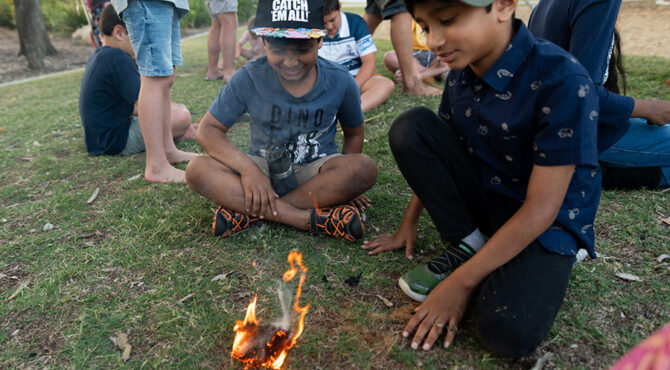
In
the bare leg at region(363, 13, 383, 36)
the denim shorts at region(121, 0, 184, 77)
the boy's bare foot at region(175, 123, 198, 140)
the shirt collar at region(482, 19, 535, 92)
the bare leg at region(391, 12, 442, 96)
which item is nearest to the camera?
the shirt collar at region(482, 19, 535, 92)

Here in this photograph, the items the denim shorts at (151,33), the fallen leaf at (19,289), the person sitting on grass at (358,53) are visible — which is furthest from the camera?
the person sitting on grass at (358,53)

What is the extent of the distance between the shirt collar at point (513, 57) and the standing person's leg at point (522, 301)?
747mm

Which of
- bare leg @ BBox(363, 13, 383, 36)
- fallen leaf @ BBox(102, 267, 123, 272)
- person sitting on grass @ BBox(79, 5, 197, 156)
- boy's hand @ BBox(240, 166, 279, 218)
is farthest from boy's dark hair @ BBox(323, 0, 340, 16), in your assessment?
fallen leaf @ BBox(102, 267, 123, 272)

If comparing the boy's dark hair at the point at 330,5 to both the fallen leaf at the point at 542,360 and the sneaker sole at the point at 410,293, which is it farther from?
the fallen leaf at the point at 542,360

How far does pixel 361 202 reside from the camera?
3.07 m

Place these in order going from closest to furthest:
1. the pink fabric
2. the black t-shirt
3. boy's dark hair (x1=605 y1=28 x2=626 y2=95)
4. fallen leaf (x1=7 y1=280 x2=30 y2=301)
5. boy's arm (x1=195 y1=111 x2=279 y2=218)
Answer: the pink fabric
fallen leaf (x1=7 y1=280 x2=30 y2=301)
boy's arm (x1=195 y1=111 x2=279 y2=218)
boy's dark hair (x1=605 y1=28 x2=626 y2=95)
the black t-shirt

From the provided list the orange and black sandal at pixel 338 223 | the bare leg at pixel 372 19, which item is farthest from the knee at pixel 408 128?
the bare leg at pixel 372 19

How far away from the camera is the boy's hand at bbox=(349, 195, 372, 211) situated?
A: 304 cm

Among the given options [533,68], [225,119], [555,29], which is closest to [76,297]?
[225,119]

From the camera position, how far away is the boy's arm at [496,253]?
1.77 metres

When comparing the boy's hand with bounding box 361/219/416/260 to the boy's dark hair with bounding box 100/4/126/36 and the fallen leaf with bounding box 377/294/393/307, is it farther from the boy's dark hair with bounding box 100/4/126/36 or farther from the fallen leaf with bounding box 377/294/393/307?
the boy's dark hair with bounding box 100/4/126/36

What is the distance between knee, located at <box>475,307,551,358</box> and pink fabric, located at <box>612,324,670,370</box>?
1.02 metres

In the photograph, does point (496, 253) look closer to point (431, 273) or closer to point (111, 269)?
point (431, 273)

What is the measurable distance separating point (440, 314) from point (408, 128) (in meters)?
0.93
